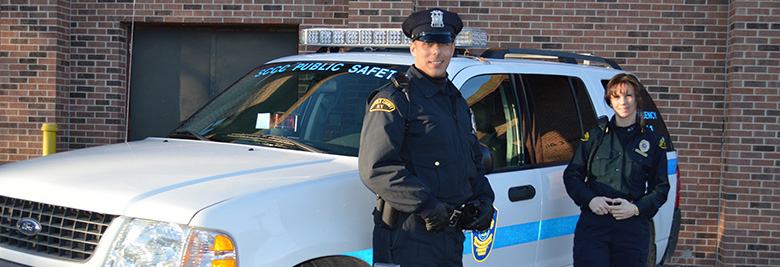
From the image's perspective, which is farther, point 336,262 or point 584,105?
point 584,105

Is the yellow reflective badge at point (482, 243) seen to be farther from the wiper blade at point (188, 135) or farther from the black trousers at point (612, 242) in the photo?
the wiper blade at point (188, 135)

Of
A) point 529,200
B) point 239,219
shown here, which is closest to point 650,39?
point 529,200

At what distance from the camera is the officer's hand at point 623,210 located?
3775 mm

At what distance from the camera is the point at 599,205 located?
378cm

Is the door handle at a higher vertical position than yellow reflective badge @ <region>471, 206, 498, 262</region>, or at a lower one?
higher

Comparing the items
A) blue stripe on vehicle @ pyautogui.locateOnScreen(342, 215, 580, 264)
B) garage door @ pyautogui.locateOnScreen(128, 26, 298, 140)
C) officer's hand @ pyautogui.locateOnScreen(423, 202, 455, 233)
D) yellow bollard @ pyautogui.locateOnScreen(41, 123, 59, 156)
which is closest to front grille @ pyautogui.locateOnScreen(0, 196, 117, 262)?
officer's hand @ pyautogui.locateOnScreen(423, 202, 455, 233)

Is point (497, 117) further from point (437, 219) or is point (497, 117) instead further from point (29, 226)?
point (29, 226)

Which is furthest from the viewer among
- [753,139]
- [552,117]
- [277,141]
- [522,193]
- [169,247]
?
[753,139]

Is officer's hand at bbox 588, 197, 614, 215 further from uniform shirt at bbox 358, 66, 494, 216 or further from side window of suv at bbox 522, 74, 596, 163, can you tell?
uniform shirt at bbox 358, 66, 494, 216

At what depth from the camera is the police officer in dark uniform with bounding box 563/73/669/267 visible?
3.83 m

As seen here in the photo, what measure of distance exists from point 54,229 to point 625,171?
2.83 m

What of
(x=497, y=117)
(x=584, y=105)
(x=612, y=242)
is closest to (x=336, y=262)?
(x=497, y=117)

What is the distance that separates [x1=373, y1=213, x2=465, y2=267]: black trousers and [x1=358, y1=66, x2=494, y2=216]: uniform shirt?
14 cm

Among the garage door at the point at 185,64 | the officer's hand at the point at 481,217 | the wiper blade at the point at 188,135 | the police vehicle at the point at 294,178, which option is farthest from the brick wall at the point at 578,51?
the officer's hand at the point at 481,217
